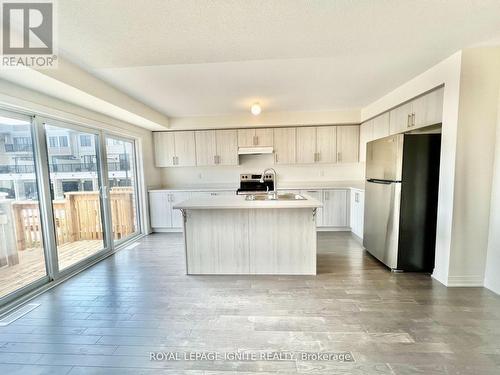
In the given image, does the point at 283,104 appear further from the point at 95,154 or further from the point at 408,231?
the point at 95,154

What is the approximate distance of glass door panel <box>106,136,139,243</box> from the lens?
153 inches

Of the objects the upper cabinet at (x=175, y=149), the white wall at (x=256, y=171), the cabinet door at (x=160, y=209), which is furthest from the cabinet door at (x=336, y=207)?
the cabinet door at (x=160, y=209)

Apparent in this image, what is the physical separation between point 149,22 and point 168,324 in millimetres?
2328

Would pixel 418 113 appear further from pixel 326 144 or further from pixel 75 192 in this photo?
pixel 75 192

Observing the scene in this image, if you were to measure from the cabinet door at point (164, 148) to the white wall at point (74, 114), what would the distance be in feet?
0.35

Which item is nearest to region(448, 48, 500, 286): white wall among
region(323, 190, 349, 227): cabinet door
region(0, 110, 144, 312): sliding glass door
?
region(323, 190, 349, 227): cabinet door

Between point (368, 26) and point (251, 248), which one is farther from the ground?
point (368, 26)

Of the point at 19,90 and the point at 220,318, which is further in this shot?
the point at 19,90

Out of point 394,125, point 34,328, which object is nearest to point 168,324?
point 34,328

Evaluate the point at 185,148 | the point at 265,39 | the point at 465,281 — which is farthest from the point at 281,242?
the point at 185,148

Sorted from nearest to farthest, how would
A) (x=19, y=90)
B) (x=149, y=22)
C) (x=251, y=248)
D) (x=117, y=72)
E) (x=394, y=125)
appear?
(x=149, y=22)
(x=19, y=90)
(x=117, y=72)
(x=251, y=248)
(x=394, y=125)

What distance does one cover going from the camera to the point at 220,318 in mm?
1979

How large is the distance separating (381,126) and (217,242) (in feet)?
10.7

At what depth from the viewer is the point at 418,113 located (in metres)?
2.89
